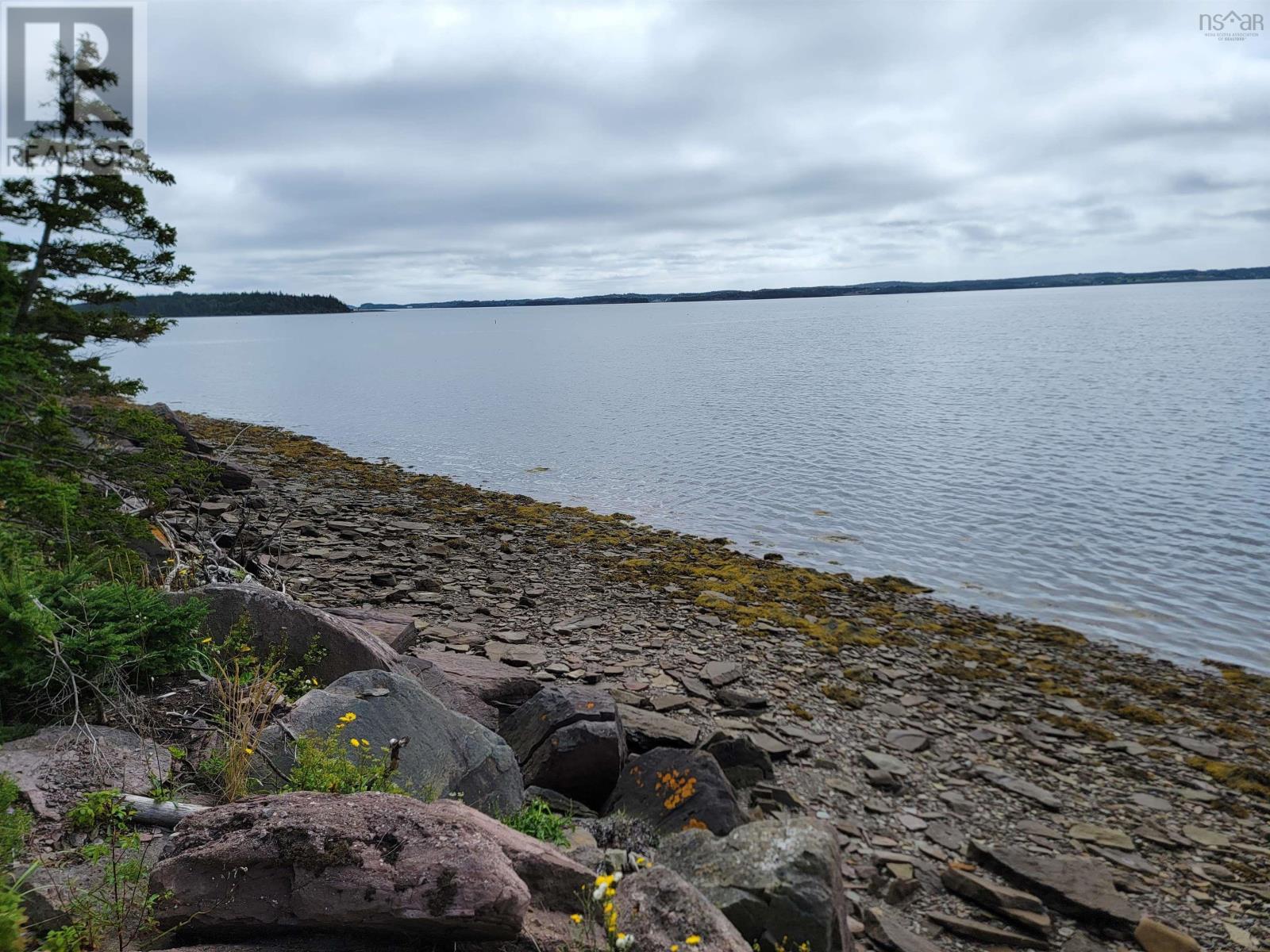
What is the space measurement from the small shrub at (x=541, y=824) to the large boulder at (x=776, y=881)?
2.94ft

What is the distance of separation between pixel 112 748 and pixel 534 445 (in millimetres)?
33236

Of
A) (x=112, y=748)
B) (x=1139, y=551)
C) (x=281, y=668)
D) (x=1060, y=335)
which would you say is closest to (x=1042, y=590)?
(x=1139, y=551)

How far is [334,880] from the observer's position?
3600 millimetres

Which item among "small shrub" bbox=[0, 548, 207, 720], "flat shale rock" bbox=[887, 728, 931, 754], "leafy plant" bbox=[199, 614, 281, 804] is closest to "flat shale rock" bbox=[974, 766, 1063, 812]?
"flat shale rock" bbox=[887, 728, 931, 754]

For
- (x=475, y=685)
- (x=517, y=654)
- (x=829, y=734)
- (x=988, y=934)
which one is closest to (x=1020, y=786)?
(x=829, y=734)

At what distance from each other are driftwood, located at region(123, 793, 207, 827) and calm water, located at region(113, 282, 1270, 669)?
15.7 meters

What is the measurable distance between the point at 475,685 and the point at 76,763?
15.7ft

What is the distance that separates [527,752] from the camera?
790 centimetres

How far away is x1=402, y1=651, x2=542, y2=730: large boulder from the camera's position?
8.71m

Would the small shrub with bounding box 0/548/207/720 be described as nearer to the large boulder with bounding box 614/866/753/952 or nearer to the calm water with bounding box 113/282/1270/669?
the large boulder with bounding box 614/866/753/952

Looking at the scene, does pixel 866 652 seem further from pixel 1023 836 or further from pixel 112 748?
pixel 112 748

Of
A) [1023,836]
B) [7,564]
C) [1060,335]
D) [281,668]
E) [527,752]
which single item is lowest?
[1023,836]

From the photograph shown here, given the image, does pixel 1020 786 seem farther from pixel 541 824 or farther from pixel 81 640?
pixel 81 640

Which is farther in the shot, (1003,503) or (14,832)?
(1003,503)
